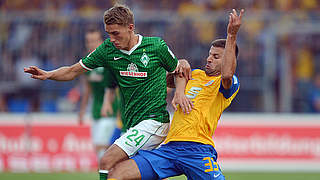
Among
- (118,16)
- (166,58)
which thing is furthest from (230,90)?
(118,16)

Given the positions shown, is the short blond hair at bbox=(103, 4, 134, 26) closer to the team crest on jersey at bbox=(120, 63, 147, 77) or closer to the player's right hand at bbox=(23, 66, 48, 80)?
the team crest on jersey at bbox=(120, 63, 147, 77)

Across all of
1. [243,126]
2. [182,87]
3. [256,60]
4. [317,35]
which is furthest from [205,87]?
[317,35]

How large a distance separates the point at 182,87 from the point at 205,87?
30cm

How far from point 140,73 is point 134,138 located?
24.8 inches

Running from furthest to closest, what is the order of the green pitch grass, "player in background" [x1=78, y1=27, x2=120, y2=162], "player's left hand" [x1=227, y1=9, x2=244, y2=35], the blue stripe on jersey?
the green pitch grass → "player in background" [x1=78, y1=27, x2=120, y2=162] → the blue stripe on jersey → "player's left hand" [x1=227, y1=9, x2=244, y2=35]

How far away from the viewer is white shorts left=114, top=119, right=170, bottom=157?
5.02m

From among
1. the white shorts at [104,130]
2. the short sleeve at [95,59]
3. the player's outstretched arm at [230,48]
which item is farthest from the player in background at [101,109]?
the player's outstretched arm at [230,48]

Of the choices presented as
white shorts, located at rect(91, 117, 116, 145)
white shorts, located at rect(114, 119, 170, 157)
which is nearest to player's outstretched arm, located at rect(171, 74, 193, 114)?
white shorts, located at rect(114, 119, 170, 157)

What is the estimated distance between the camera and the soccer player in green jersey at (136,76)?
5.04 meters

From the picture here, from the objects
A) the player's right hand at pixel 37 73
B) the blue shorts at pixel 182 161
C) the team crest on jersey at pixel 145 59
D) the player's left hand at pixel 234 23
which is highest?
the player's left hand at pixel 234 23

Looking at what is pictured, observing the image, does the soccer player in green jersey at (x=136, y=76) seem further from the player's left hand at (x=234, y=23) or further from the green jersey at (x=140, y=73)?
the player's left hand at (x=234, y=23)

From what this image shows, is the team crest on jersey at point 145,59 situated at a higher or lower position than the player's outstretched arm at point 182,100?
higher

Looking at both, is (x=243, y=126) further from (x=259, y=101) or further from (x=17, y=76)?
(x=17, y=76)

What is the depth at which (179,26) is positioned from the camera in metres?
12.9
